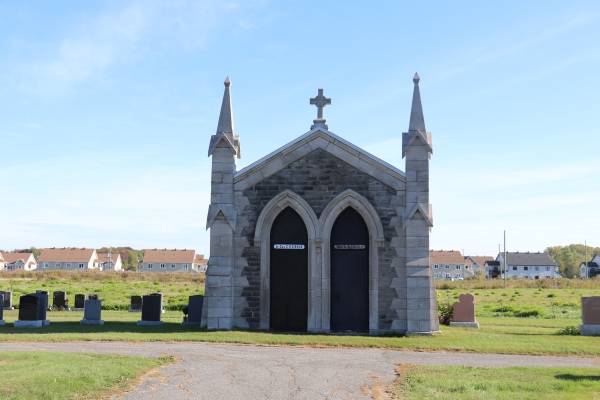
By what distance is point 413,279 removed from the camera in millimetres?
17594

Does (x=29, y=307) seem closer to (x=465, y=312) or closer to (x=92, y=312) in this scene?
(x=92, y=312)

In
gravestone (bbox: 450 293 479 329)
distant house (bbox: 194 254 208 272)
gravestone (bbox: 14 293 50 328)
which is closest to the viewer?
gravestone (bbox: 14 293 50 328)

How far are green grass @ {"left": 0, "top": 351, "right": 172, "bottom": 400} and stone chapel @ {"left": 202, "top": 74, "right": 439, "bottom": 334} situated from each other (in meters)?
6.09

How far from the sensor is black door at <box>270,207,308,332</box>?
1841 centimetres

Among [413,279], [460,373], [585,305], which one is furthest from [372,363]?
[585,305]

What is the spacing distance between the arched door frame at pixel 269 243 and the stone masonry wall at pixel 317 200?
0.15 meters

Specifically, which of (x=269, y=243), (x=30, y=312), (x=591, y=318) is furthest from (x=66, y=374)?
(x=591, y=318)

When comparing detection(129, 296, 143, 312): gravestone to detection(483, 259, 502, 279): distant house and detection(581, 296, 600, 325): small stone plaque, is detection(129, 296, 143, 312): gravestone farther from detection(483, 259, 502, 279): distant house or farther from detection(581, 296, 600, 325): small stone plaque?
detection(483, 259, 502, 279): distant house

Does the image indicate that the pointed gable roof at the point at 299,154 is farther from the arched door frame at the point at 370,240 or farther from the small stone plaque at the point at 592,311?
the small stone plaque at the point at 592,311

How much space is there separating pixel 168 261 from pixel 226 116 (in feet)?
312

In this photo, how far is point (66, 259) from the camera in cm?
11225

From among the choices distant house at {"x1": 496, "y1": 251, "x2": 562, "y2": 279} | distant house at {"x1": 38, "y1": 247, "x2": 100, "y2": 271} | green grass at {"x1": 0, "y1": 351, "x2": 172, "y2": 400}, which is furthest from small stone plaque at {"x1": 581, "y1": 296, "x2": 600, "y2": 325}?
distant house at {"x1": 38, "y1": 247, "x2": 100, "y2": 271}

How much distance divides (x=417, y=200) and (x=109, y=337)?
362 inches

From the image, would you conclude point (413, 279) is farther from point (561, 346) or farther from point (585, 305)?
point (585, 305)
